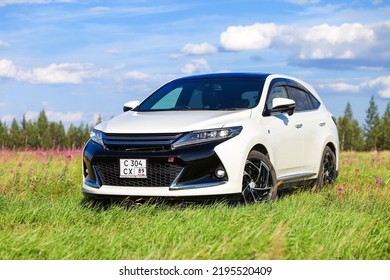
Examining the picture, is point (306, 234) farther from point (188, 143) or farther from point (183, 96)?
point (183, 96)

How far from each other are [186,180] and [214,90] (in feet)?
6.61

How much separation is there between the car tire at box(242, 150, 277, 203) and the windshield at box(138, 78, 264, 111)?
2.74ft

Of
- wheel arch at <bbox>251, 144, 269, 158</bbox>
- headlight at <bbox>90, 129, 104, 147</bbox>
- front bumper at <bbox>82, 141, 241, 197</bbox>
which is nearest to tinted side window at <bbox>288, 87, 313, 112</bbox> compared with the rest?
wheel arch at <bbox>251, 144, 269, 158</bbox>

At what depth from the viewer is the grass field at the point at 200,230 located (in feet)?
16.5

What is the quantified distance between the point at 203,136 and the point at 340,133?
109933 mm

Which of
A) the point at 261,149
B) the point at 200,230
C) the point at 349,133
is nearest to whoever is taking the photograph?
the point at 200,230

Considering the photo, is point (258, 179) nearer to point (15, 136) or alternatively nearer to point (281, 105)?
point (281, 105)

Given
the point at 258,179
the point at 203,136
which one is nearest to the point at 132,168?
the point at 203,136

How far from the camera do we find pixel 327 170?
33.5 feet

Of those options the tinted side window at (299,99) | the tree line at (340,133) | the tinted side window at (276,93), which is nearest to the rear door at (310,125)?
the tinted side window at (299,99)

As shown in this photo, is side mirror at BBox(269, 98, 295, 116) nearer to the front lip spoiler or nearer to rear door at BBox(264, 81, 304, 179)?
rear door at BBox(264, 81, 304, 179)

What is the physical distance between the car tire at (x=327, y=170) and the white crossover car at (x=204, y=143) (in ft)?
1.94
